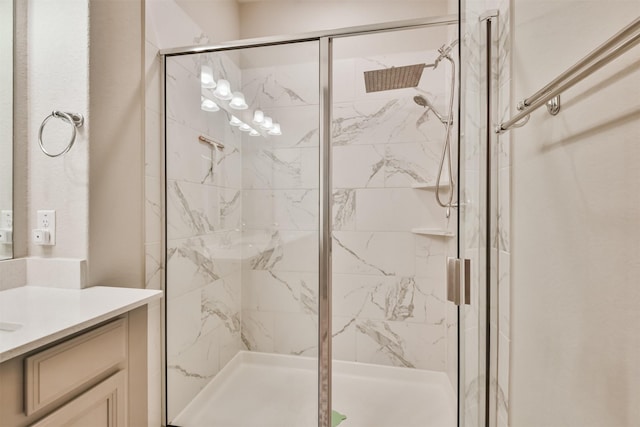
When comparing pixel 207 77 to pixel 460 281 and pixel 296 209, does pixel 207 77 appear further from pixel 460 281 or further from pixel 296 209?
pixel 460 281

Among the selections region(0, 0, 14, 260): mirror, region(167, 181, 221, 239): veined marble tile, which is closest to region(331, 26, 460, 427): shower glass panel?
region(167, 181, 221, 239): veined marble tile

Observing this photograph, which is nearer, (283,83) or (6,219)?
(6,219)

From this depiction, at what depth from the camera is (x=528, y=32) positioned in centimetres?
70

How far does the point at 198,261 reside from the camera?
1.64 m

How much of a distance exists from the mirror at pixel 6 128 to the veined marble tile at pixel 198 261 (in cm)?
58

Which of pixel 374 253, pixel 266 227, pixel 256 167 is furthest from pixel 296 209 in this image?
pixel 374 253

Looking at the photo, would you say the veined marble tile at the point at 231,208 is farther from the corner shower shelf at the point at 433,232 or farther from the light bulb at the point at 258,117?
the corner shower shelf at the point at 433,232

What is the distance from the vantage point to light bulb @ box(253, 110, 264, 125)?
1.56 metres

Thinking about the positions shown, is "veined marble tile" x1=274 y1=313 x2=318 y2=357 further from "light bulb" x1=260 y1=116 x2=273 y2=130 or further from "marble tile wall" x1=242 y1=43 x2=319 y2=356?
"light bulb" x1=260 y1=116 x2=273 y2=130

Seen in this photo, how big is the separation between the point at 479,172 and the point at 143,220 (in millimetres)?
1391

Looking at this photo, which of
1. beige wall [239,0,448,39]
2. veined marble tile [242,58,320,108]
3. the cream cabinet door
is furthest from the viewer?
beige wall [239,0,448,39]

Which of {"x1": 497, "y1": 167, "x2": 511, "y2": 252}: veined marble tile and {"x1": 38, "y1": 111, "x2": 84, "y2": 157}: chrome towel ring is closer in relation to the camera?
{"x1": 497, "y1": 167, "x2": 511, "y2": 252}: veined marble tile

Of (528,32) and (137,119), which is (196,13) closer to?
(137,119)

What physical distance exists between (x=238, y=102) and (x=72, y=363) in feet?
4.01
